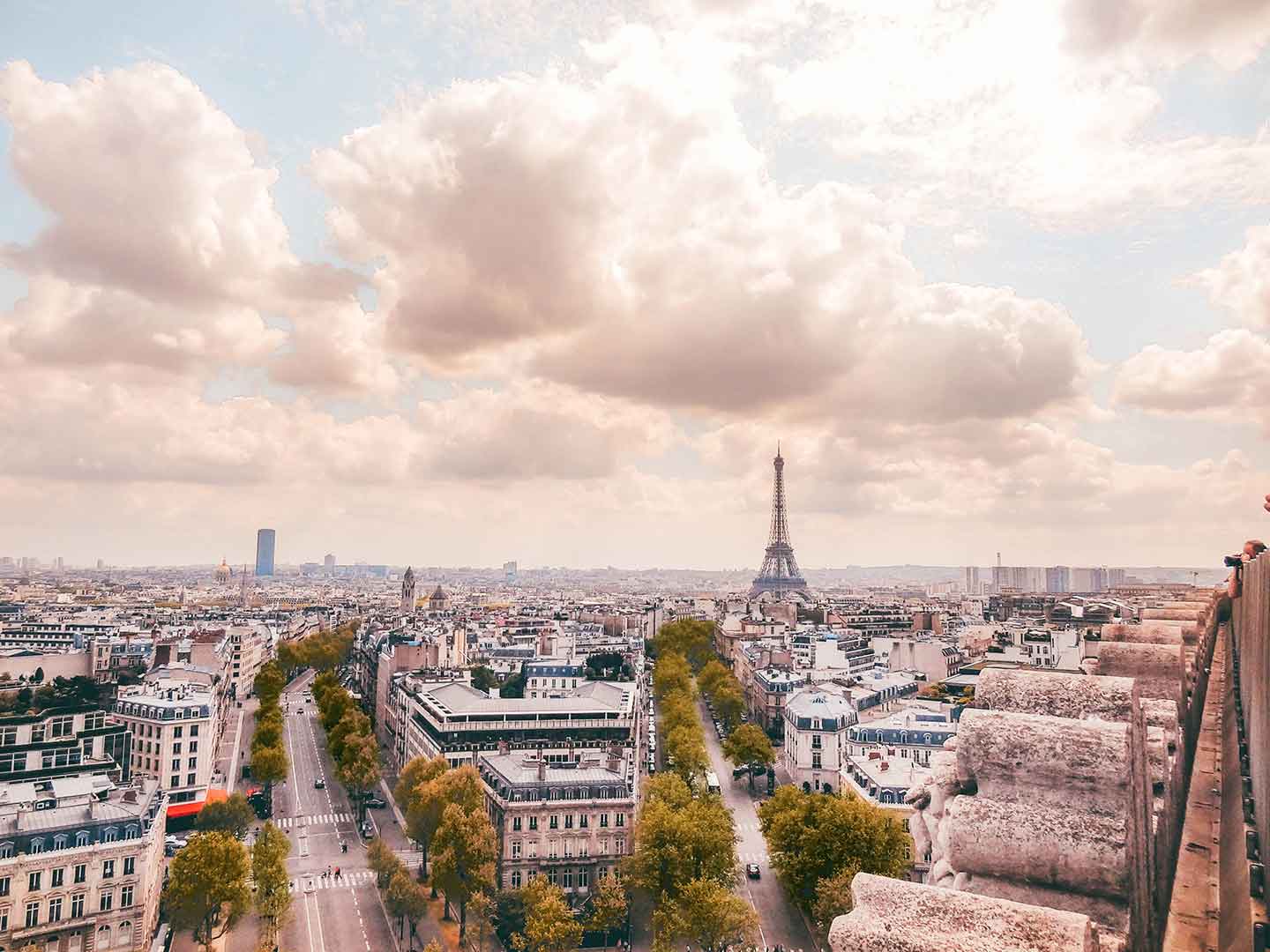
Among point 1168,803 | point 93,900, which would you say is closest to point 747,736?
point 93,900

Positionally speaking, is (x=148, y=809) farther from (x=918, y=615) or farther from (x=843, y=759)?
(x=918, y=615)

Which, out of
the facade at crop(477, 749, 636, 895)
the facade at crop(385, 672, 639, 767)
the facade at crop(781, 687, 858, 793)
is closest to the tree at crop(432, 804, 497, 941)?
the facade at crop(477, 749, 636, 895)

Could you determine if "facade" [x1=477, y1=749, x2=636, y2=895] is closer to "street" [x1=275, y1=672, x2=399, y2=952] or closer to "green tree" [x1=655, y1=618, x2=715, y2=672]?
"street" [x1=275, y1=672, x2=399, y2=952]

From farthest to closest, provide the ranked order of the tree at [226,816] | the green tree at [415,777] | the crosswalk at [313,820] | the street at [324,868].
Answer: the crosswalk at [313,820] < the tree at [226,816] < the green tree at [415,777] < the street at [324,868]

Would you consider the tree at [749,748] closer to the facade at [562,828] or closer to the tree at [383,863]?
the facade at [562,828]

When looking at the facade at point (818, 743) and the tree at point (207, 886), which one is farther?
the facade at point (818, 743)

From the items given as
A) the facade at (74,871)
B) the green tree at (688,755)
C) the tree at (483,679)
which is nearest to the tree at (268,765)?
the facade at (74,871)

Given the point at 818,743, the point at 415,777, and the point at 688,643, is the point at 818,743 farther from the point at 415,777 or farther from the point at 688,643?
the point at 688,643
